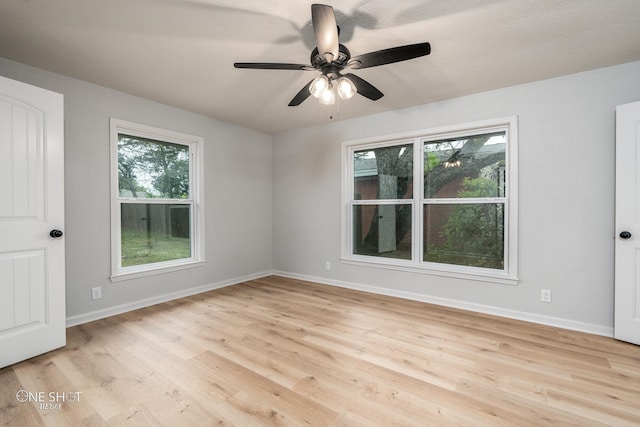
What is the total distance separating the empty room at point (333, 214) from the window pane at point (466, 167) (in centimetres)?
2

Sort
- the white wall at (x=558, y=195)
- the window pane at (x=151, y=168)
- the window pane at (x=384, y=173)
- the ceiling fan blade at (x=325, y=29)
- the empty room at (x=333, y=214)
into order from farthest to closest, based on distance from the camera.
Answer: the window pane at (x=384, y=173) < the window pane at (x=151, y=168) < the white wall at (x=558, y=195) < the empty room at (x=333, y=214) < the ceiling fan blade at (x=325, y=29)

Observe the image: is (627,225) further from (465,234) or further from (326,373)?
(326,373)

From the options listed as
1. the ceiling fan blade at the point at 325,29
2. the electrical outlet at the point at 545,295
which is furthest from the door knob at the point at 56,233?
the electrical outlet at the point at 545,295

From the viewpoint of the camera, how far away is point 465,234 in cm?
352

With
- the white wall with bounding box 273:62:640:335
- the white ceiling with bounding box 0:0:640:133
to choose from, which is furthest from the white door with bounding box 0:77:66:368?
the white wall with bounding box 273:62:640:335

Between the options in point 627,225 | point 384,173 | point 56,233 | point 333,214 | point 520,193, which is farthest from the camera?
point 333,214

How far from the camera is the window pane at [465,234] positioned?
333 cm

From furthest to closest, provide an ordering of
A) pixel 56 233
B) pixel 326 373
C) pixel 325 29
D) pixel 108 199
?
pixel 108 199
pixel 56 233
pixel 326 373
pixel 325 29

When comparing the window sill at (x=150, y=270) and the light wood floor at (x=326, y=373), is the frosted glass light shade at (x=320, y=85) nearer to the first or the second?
the light wood floor at (x=326, y=373)

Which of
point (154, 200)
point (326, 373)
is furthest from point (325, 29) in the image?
point (154, 200)

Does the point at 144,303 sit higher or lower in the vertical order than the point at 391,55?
lower

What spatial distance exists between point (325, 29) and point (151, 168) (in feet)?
9.67

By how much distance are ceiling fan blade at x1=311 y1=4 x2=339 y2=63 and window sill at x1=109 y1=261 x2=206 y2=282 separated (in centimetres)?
312

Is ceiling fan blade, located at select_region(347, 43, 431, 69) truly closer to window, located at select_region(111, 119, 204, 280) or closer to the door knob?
the door knob
